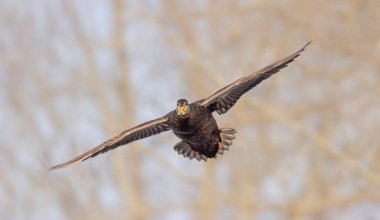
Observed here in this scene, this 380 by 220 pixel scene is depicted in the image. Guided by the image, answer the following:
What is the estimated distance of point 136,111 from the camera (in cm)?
2073

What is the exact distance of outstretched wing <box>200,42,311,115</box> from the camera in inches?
302

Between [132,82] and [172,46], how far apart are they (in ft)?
11.2

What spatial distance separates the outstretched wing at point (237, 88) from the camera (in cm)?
768

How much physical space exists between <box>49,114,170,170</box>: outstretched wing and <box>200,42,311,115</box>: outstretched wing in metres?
0.30

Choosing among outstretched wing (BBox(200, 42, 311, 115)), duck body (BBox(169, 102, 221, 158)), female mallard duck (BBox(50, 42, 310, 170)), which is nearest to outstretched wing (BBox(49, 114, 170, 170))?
female mallard duck (BBox(50, 42, 310, 170))

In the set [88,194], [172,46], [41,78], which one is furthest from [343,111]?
[41,78]

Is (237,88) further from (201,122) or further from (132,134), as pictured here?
(132,134)

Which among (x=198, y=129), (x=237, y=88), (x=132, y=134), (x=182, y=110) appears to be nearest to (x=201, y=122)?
(x=198, y=129)

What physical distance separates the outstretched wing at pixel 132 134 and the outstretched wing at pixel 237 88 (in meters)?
0.30

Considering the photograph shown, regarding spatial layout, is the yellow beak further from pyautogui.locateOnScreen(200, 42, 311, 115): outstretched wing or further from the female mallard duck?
pyautogui.locateOnScreen(200, 42, 311, 115): outstretched wing

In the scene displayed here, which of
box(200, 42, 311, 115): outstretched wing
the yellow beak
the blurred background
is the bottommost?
the yellow beak

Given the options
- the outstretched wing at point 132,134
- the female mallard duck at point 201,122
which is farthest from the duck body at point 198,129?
the outstretched wing at point 132,134

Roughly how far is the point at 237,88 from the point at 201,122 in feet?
1.46

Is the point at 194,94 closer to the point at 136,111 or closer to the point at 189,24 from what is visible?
the point at 189,24
